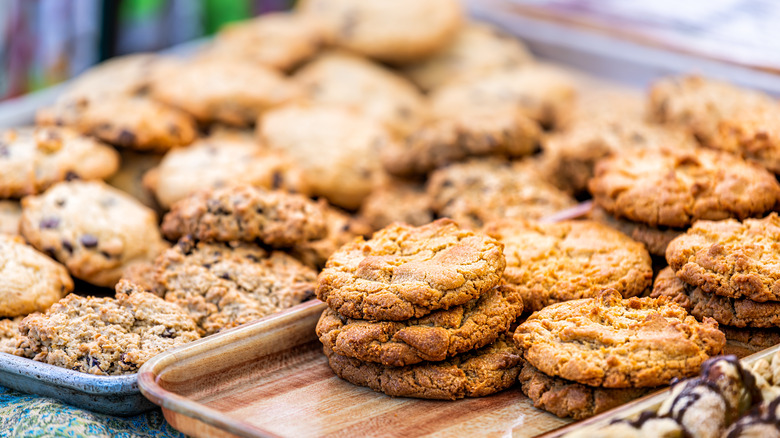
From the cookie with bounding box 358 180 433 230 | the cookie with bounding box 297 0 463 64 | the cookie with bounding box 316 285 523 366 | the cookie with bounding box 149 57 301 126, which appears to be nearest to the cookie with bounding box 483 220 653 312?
the cookie with bounding box 316 285 523 366

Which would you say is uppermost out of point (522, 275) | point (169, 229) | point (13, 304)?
point (522, 275)

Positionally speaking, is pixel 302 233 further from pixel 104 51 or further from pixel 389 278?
pixel 104 51

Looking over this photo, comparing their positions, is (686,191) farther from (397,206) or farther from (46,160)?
(46,160)

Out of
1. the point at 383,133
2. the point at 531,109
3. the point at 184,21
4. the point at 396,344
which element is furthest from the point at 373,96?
the point at 396,344

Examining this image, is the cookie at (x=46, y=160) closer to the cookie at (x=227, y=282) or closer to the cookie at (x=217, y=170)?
the cookie at (x=217, y=170)

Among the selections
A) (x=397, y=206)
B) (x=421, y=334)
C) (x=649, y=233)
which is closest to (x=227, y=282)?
(x=421, y=334)

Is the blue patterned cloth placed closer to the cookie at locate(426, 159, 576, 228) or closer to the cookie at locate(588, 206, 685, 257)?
the cookie at locate(426, 159, 576, 228)
